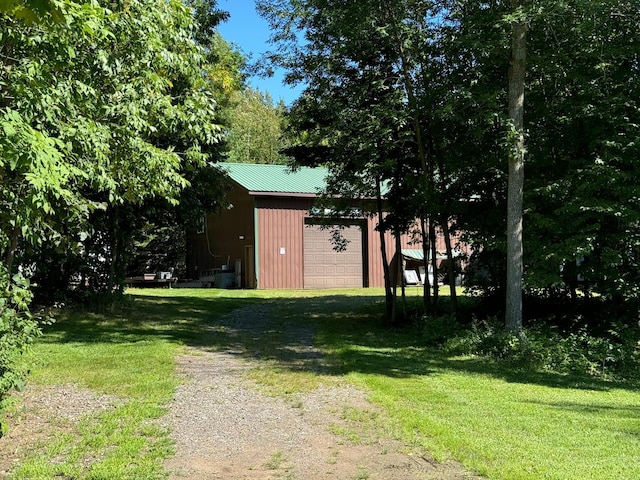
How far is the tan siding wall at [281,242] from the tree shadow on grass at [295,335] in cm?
706

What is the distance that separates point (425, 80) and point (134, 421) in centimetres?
825

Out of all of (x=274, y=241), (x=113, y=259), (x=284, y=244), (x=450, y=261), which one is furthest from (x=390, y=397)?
(x=284, y=244)

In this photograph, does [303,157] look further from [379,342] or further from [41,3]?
[41,3]

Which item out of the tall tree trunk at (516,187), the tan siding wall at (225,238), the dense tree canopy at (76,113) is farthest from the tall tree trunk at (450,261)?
the tan siding wall at (225,238)

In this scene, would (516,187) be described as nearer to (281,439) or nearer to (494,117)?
(494,117)

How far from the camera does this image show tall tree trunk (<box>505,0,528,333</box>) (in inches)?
384

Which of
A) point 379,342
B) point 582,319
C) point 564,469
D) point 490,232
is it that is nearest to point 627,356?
point 582,319

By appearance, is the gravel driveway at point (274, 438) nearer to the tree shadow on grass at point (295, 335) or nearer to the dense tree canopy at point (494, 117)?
the tree shadow on grass at point (295, 335)

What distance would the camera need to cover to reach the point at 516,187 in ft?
32.0

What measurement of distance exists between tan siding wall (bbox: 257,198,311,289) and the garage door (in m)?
0.34

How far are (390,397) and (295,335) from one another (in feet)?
15.1

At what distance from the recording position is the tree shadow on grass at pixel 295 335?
8320mm

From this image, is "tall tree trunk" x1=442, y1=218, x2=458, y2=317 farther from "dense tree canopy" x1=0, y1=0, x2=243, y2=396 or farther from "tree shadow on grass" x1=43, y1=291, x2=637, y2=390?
"dense tree canopy" x1=0, y1=0, x2=243, y2=396

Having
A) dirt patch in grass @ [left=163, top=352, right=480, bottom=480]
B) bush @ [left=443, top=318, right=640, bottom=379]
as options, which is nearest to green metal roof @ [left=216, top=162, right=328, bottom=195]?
bush @ [left=443, top=318, right=640, bottom=379]
